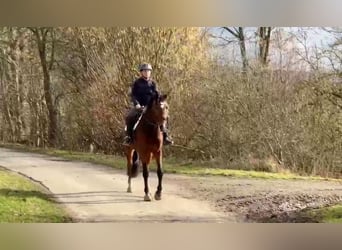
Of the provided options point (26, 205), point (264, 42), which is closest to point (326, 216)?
point (264, 42)

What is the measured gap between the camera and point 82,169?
4340 millimetres

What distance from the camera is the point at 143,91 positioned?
4336 millimetres

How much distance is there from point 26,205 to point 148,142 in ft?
3.00

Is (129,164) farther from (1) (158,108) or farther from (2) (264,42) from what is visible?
(2) (264,42)

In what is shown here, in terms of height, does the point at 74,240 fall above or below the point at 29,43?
below

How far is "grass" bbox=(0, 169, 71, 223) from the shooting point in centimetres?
421

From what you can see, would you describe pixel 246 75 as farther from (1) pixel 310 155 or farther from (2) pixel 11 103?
(2) pixel 11 103

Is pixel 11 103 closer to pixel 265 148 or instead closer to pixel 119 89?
pixel 119 89

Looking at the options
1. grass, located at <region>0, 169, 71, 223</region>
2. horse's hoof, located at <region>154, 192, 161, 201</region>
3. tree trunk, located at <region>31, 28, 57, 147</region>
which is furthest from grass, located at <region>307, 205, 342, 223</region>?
tree trunk, located at <region>31, 28, 57, 147</region>

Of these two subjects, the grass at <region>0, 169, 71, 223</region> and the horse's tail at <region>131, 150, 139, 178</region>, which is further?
the horse's tail at <region>131, 150, 139, 178</region>

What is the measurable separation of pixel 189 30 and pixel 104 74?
2.18 ft

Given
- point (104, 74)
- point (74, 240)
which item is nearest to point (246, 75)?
point (104, 74)

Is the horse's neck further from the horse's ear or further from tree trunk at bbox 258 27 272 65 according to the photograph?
tree trunk at bbox 258 27 272 65
